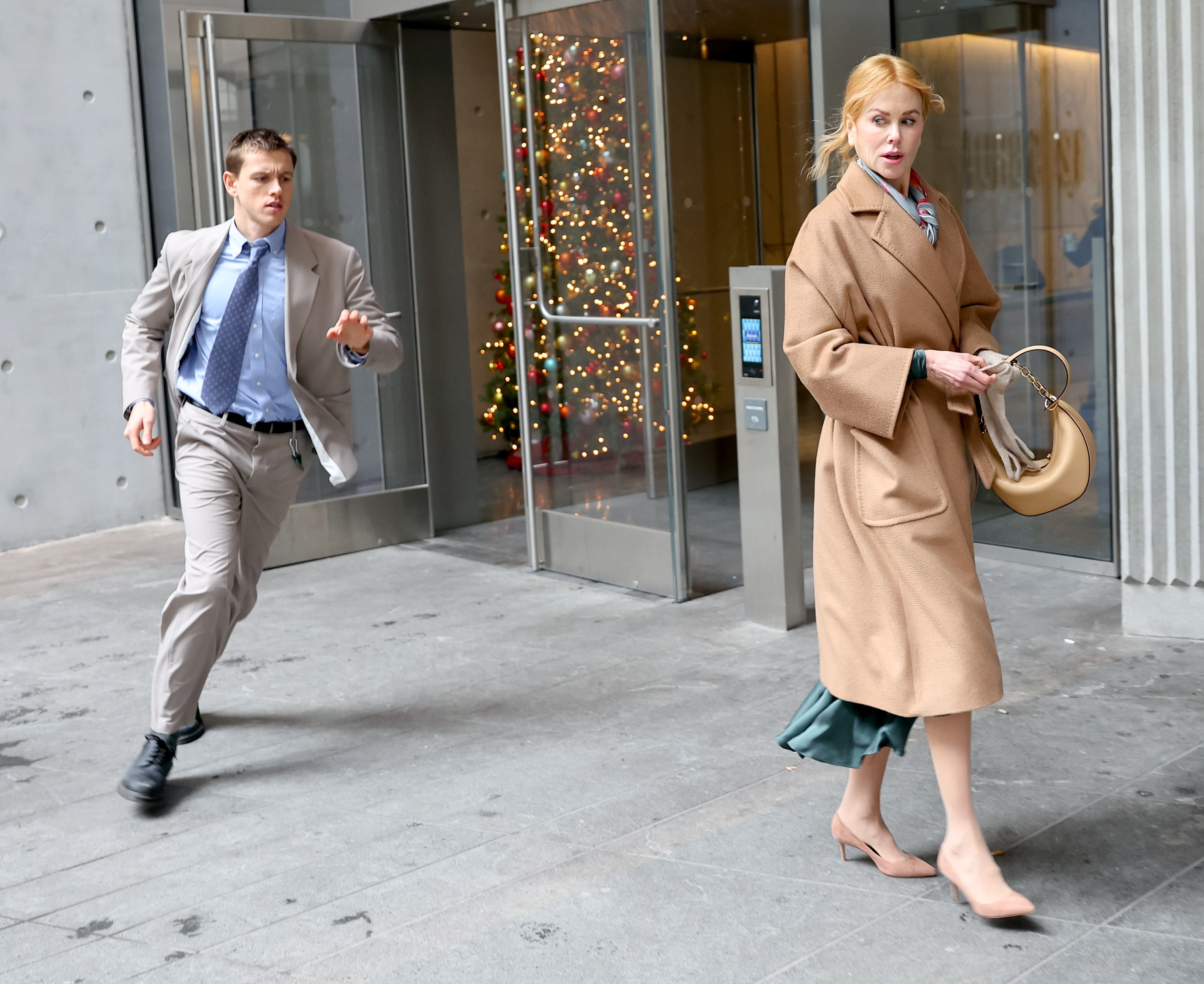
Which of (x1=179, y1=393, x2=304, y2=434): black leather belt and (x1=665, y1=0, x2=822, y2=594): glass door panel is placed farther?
(x1=665, y1=0, x2=822, y2=594): glass door panel

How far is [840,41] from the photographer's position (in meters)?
6.27

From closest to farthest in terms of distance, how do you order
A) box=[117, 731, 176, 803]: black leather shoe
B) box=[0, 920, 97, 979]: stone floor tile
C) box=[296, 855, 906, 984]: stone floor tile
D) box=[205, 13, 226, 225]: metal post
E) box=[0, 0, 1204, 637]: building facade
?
box=[296, 855, 906, 984]: stone floor tile < box=[0, 920, 97, 979]: stone floor tile < box=[117, 731, 176, 803]: black leather shoe < box=[0, 0, 1204, 637]: building facade < box=[205, 13, 226, 225]: metal post

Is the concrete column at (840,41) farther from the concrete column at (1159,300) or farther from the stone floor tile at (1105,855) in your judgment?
the stone floor tile at (1105,855)

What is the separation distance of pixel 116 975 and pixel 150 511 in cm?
570

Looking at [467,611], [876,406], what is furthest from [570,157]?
[876,406]

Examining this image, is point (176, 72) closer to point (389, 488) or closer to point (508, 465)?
point (389, 488)

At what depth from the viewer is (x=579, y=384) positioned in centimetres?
621

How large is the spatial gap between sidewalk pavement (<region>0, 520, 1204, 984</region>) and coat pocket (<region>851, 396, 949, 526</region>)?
82 centimetres

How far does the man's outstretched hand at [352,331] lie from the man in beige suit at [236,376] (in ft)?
0.07

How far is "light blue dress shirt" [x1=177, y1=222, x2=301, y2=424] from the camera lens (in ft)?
13.3

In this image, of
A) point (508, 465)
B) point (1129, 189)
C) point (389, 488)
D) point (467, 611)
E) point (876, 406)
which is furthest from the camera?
point (508, 465)

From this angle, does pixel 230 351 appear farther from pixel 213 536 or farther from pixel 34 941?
pixel 34 941

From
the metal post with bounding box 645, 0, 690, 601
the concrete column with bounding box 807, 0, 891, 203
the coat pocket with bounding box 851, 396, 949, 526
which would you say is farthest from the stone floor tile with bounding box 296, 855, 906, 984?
the concrete column with bounding box 807, 0, 891, 203

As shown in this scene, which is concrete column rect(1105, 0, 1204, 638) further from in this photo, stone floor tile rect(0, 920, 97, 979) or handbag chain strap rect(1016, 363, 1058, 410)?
stone floor tile rect(0, 920, 97, 979)
